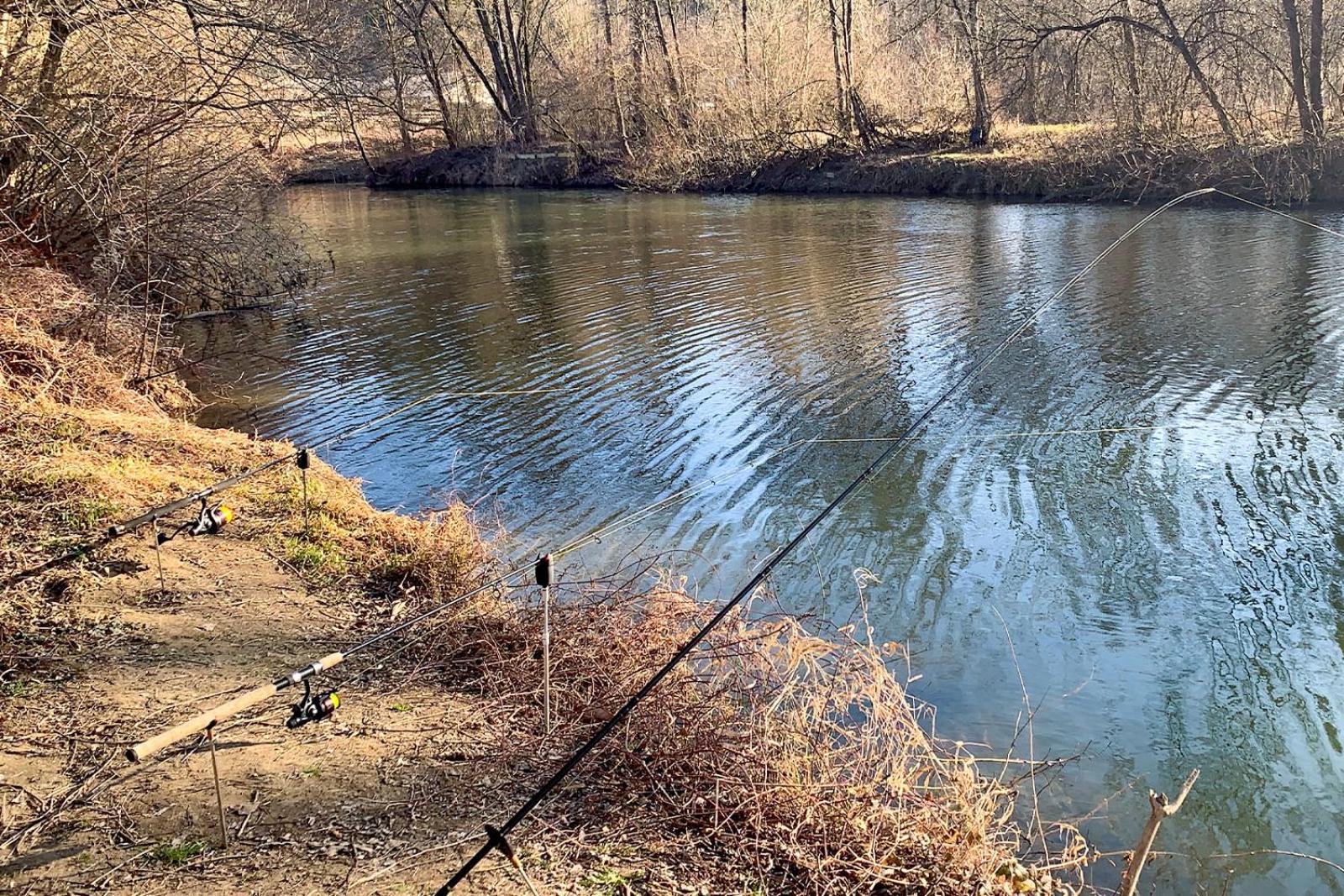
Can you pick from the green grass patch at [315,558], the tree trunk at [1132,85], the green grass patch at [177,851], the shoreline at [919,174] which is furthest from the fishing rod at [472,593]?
the tree trunk at [1132,85]

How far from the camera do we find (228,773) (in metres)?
4.04

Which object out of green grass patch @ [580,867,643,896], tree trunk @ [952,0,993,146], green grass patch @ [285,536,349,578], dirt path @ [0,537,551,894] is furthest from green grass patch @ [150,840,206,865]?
tree trunk @ [952,0,993,146]

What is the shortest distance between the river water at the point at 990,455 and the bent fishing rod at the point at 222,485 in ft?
0.83

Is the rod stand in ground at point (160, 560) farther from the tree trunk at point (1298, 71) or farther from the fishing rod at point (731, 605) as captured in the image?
the tree trunk at point (1298, 71)

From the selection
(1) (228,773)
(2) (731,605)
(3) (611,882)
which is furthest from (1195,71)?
(1) (228,773)

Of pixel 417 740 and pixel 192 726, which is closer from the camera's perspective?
pixel 192 726

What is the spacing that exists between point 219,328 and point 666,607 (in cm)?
1263

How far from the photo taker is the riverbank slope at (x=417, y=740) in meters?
3.63

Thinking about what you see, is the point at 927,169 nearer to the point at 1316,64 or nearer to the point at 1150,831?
the point at 1316,64

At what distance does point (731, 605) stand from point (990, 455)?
5.77m

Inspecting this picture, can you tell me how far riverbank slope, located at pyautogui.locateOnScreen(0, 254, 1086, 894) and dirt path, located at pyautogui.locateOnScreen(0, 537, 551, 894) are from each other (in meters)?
0.01

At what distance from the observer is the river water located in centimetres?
545

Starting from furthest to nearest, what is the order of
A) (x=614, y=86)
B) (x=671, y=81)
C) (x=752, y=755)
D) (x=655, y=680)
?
1. (x=614, y=86)
2. (x=671, y=81)
3. (x=752, y=755)
4. (x=655, y=680)

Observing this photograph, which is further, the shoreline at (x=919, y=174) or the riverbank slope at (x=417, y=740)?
the shoreline at (x=919, y=174)
